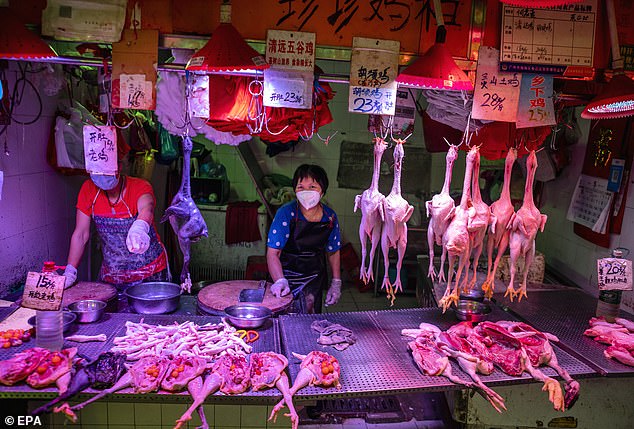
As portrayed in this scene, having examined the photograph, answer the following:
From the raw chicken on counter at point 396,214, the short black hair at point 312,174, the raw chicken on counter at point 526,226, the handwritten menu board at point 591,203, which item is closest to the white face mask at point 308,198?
the short black hair at point 312,174

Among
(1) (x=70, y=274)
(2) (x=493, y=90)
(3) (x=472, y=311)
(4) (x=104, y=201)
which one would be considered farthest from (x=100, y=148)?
(3) (x=472, y=311)

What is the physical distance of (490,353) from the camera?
329cm

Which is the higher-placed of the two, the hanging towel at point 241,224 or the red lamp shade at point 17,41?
the red lamp shade at point 17,41

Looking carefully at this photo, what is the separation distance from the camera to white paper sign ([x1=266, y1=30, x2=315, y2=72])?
3336 millimetres

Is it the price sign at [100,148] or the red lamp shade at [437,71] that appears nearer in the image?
the red lamp shade at [437,71]

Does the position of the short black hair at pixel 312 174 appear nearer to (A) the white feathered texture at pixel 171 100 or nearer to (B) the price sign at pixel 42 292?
(A) the white feathered texture at pixel 171 100

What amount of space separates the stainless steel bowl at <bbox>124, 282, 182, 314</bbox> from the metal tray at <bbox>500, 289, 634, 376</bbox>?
2962 mm

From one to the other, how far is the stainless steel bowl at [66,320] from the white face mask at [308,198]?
2.15 m

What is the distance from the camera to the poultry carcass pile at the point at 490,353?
3.04 metres

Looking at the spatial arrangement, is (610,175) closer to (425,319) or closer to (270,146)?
(425,319)

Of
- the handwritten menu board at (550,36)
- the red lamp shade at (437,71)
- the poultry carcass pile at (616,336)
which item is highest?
the handwritten menu board at (550,36)

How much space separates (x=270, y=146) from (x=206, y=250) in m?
2.12

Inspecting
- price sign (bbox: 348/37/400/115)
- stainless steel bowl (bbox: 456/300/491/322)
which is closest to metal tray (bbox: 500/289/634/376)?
stainless steel bowl (bbox: 456/300/491/322)

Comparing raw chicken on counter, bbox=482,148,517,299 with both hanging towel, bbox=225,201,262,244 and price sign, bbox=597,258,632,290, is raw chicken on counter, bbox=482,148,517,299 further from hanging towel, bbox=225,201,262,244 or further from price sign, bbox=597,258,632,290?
hanging towel, bbox=225,201,262,244
